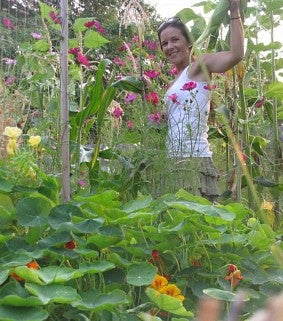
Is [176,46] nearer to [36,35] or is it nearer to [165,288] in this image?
[36,35]

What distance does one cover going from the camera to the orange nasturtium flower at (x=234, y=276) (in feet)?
4.61

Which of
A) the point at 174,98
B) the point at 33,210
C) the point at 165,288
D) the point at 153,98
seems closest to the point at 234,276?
the point at 165,288

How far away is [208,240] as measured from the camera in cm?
154

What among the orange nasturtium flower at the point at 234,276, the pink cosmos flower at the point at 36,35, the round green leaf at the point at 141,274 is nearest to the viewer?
the round green leaf at the point at 141,274

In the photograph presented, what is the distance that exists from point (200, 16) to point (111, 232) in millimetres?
1711

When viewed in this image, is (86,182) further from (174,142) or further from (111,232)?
(111,232)

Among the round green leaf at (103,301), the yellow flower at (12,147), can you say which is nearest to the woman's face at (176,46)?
the yellow flower at (12,147)

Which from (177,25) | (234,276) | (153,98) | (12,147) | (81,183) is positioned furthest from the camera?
(177,25)

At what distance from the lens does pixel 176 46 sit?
108 inches

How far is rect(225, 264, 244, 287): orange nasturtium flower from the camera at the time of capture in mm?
1405

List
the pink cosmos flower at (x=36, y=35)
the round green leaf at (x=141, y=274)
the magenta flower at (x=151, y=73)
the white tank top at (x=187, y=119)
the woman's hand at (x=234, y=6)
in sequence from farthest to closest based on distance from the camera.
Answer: the pink cosmos flower at (x=36, y=35) → the magenta flower at (x=151, y=73) → the white tank top at (x=187, y=119) → the woman's hand at (x=234, y=6) → the round green leaf at (x=141, y=274)

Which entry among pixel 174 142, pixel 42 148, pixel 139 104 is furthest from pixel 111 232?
pixel 139 104

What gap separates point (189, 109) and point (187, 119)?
6 centimetres

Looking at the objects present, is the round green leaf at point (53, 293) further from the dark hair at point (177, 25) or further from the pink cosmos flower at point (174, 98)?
the dark hair at point (177, 25)
